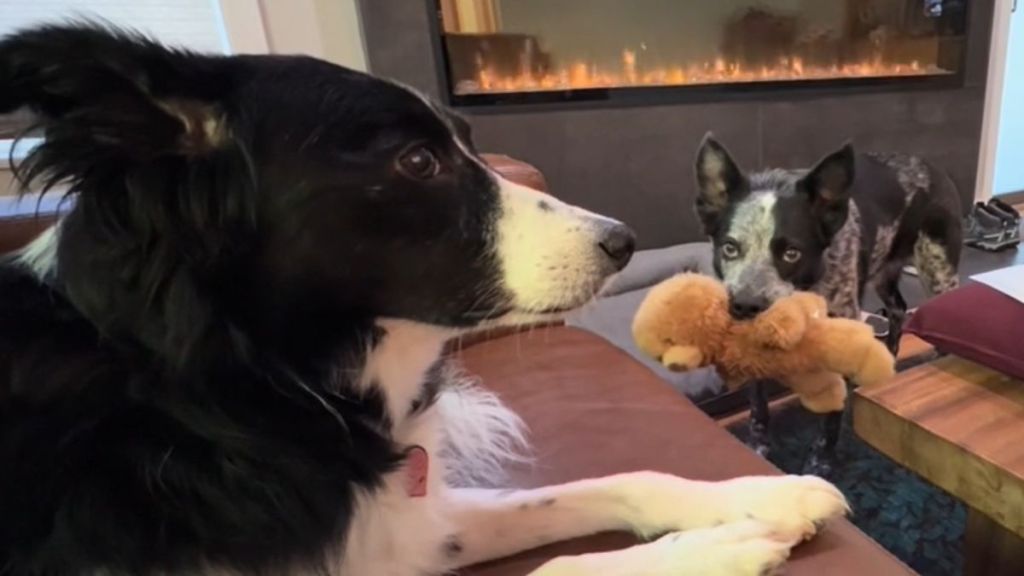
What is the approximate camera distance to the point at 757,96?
3.51 meters

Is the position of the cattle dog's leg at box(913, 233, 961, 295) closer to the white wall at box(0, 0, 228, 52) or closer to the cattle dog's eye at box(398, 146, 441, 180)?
the cattle dog's eye at box(398, 146, 441, 180)

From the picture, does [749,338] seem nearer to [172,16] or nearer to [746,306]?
[746,306]

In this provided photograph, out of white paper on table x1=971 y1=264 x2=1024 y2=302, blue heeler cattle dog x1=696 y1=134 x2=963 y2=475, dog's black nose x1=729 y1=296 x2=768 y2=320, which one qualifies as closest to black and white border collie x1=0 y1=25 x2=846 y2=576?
white paper on table x1=971 y1=264 x2=1024 y2=302

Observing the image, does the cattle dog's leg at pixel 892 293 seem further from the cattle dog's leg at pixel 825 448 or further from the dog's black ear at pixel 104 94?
the dog's black ear at pixel 104 94

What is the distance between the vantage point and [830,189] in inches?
77.7

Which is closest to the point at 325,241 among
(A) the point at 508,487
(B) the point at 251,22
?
(A) the point at 508,487

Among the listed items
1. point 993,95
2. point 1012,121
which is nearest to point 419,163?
point 993,95

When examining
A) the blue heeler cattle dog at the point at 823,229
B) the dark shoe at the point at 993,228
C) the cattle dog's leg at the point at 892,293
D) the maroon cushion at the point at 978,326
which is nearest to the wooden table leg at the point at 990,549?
the maroon cushion at the point at 978,326

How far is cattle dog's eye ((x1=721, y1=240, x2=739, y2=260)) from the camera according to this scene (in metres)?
2.03

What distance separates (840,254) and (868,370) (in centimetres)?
101

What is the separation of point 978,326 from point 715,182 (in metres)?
1.05

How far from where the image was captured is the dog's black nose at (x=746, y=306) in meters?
1.59

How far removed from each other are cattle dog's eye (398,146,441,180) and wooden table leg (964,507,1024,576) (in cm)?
91

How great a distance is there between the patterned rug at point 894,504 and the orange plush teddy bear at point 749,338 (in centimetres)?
40
